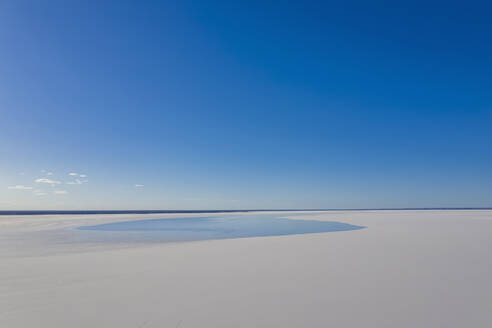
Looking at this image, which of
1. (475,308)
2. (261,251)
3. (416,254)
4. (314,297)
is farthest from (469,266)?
(261,251)

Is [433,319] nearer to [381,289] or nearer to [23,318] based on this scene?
[381,289]

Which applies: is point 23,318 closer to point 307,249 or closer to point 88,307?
point 88,307

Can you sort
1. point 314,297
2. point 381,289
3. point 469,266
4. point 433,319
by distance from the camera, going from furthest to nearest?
point 469,266
point 381,289
point 314,297
point 433,319

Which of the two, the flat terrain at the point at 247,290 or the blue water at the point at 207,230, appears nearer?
the flat terrain at the point at 247,290

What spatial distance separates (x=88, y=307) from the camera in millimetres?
4305

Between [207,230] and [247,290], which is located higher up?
[247,290]

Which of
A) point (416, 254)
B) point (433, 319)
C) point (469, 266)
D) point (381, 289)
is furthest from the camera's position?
point (416, 254)

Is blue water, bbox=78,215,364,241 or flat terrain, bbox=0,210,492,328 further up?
flat terrain, bbox=0,210,492,328

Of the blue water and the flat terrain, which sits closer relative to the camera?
the flat terrain

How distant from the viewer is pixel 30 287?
17.2 ft

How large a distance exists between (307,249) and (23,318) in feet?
26.7

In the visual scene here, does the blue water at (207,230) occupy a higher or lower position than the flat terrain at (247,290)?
lower

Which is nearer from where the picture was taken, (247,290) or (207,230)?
(247,290)

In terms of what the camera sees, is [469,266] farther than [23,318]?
Yes
